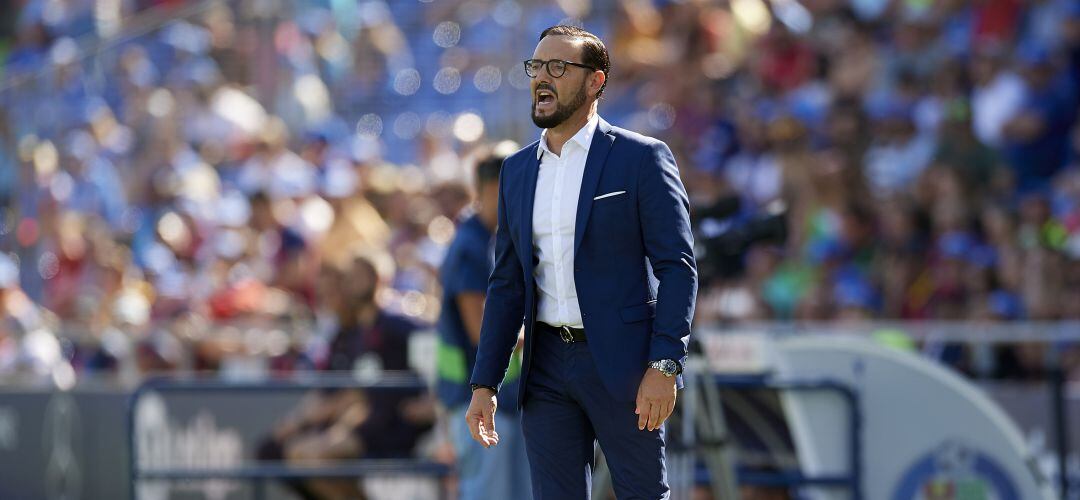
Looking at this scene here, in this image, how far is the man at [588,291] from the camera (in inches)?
193

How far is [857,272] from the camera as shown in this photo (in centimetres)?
1160

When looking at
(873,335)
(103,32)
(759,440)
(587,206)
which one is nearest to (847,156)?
(873,335)

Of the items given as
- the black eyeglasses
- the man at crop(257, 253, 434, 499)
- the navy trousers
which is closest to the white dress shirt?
the navy trousers

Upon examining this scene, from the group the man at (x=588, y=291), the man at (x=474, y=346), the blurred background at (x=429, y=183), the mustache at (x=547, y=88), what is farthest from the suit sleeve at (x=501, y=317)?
the blurred background at (x=429, y=183)

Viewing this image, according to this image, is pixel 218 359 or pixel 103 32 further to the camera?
pixel 103 32

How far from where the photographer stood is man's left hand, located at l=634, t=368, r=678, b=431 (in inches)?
189

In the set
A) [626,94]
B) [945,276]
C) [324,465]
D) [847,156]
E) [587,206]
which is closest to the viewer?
[587,206]

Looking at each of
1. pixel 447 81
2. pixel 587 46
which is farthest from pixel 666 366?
pixel 447 81

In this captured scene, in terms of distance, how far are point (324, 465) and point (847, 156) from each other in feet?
17.1

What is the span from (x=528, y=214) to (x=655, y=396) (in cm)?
74

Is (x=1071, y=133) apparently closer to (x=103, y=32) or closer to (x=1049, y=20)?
(x=1049, y=20)

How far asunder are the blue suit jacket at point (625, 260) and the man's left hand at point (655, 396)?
62 millimetres

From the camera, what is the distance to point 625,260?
5012 mm

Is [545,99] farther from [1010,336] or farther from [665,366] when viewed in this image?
[1010,336]
